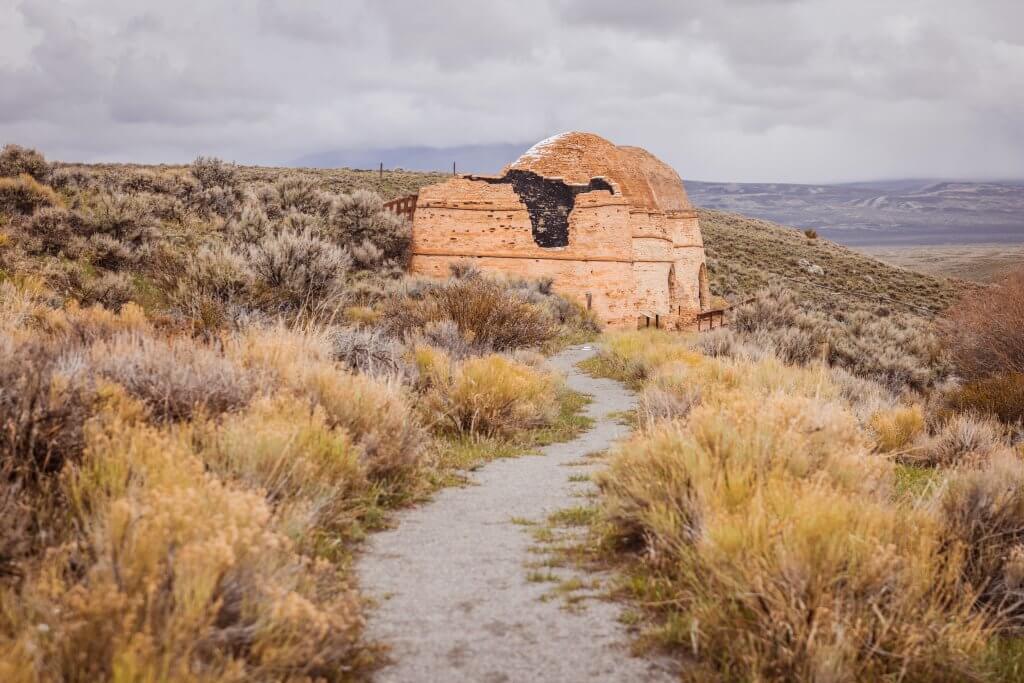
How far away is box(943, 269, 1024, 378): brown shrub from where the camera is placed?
57.9 feet

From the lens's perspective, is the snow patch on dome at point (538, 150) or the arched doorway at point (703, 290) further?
the arched doorway at point (703, 290)

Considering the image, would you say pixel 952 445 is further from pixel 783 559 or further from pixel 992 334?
pixel 992 334

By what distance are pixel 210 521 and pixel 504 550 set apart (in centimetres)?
187

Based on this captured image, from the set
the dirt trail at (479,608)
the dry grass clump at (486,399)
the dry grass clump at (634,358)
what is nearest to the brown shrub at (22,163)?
the dry grass clump at (634,358)

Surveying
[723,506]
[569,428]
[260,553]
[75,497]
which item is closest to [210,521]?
[260,553]

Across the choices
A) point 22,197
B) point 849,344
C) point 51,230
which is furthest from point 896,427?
point 22,197

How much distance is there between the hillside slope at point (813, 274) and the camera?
144 feet

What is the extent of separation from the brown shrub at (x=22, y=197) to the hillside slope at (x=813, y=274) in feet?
104

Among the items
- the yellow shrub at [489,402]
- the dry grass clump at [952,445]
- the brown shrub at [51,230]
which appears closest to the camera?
the yellow shrub at [489,402]

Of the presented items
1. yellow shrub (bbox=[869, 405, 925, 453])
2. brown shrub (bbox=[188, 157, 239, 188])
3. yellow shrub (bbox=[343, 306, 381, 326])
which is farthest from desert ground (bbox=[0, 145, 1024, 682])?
brown shrub (bbox=[188, 157, 239, 188])

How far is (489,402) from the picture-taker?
25.0 ft

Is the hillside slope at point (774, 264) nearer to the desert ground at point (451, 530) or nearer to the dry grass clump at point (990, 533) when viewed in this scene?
the desert ground at point (451, 530)

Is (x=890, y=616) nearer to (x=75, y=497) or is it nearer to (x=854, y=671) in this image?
(x=854, y=671)

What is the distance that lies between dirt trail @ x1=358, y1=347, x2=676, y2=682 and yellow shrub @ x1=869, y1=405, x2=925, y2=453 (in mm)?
4697
